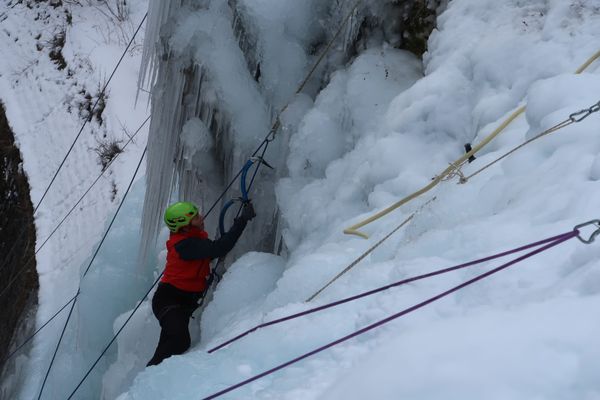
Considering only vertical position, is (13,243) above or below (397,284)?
above

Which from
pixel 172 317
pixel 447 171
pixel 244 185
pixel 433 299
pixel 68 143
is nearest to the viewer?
pixel 433 299

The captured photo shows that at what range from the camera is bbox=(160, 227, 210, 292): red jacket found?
354cm

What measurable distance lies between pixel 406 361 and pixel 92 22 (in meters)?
8.00

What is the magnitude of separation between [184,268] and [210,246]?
0.83ft

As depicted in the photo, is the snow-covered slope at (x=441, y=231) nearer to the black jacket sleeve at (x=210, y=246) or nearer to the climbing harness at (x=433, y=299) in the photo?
the climbing harness at (x=433, y=299)

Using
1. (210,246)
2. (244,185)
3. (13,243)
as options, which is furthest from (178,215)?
(13,243)

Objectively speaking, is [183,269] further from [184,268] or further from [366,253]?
[366,253]

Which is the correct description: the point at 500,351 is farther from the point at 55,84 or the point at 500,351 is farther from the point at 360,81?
the point at 55,84

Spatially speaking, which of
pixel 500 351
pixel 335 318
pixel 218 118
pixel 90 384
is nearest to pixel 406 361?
pixel 500 351

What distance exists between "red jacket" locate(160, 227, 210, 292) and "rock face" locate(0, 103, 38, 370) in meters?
2.68

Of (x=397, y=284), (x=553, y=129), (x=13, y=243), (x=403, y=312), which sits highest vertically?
(x=13, y=243)

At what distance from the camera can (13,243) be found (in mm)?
6891

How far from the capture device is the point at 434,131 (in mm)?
2941

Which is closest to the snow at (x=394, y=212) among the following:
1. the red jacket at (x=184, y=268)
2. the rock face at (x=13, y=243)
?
the red jacket at (x=184, y=268)
